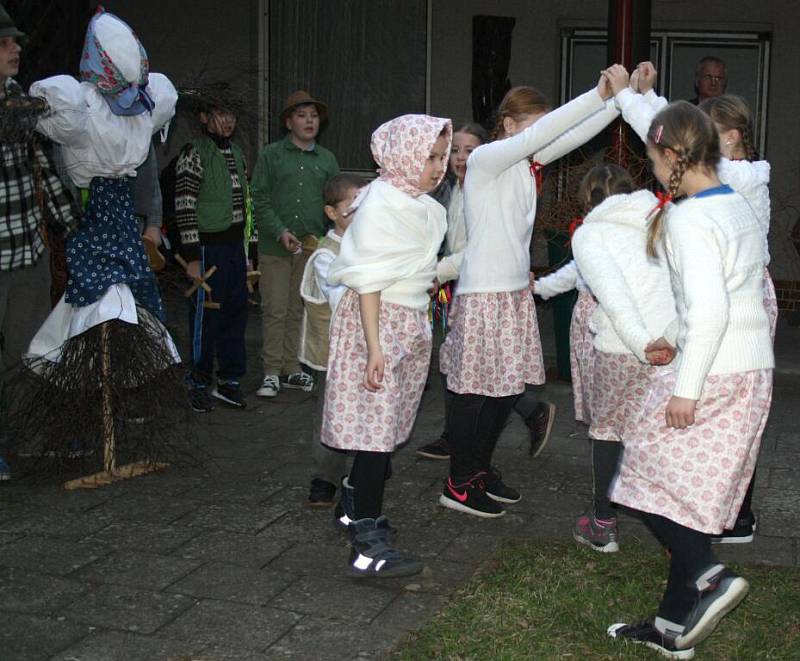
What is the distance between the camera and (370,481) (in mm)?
4484

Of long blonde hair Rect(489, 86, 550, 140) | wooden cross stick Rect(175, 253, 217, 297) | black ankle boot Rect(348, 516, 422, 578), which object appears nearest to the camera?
black ankle boot Rect(348, 516, 422, 578)

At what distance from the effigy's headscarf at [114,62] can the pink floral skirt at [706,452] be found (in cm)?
281

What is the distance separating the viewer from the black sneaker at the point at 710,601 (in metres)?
3.57

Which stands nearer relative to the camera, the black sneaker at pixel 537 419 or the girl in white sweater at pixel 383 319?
the girl in white sweater at pixel 383 319

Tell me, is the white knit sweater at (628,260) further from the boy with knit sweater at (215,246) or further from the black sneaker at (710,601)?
the boy with knit sweater at (215,246)

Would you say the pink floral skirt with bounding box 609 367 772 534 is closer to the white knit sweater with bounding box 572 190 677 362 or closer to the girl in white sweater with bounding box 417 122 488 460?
the white knit sweater with bounding box 572 190 677 362

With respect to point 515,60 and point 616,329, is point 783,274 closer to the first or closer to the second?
point 515,60

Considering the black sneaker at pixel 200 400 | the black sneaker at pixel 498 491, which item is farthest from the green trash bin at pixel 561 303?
the black sneaker at pixel 498 491

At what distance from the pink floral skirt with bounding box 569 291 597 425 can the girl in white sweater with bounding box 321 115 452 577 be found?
68cm

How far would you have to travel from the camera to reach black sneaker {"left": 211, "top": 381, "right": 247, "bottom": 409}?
281 inches

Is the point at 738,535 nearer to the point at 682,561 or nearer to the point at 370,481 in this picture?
the point at 682,561

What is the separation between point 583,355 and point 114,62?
7.61 feet

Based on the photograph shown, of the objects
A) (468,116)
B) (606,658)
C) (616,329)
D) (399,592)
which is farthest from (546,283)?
(468,116)

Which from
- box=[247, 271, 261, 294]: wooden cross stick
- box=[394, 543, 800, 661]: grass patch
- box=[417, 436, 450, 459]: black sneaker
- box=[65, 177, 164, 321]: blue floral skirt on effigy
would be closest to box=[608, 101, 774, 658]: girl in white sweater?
box=[394, 543, 800, 661]: grass patch
